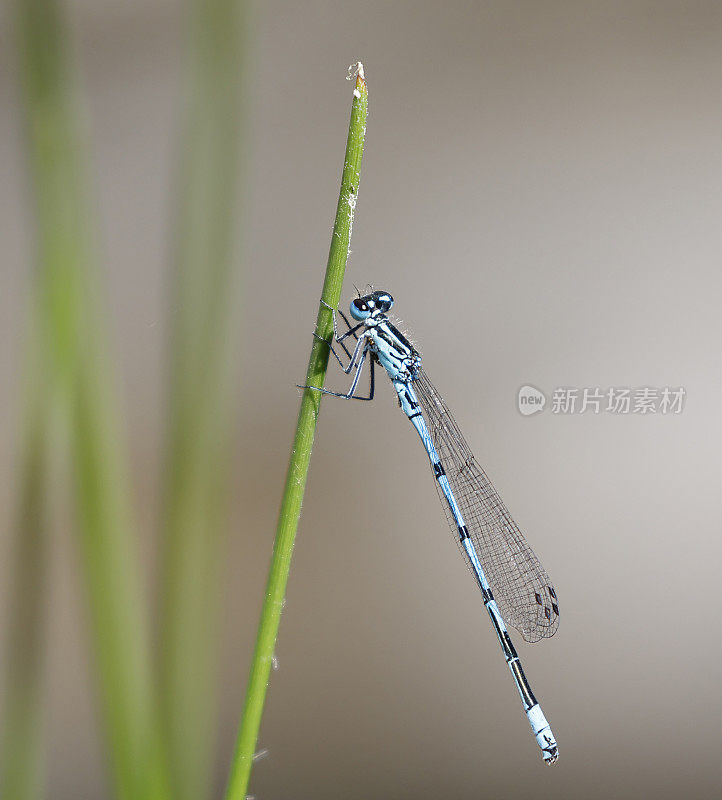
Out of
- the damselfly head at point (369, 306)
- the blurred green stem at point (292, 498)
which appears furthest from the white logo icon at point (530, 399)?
the blurred green stem at point (292, 498)

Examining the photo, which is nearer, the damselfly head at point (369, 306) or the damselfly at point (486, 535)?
the damselfly head at point (369, 306)

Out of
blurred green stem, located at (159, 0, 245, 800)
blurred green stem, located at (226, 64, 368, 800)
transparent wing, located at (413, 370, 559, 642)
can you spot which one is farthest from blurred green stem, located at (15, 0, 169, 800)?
transparent wing, located at (413, 370, 559, 642)

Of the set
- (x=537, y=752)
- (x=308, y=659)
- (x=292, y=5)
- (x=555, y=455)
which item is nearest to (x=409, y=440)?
(x=555, y=455)

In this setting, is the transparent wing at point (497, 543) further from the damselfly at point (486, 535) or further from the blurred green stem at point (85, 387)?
the blurred green stem at point (85, 387)

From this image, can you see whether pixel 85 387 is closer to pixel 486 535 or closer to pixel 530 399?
pixel 486 535

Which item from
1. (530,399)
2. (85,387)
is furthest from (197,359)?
(530,399)
